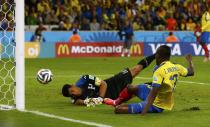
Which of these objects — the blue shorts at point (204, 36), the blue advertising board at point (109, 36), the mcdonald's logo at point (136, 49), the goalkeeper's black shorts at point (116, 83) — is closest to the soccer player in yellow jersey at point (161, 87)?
the goalkeeper's black shorts at point (116, 83)

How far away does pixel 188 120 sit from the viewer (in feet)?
36.2

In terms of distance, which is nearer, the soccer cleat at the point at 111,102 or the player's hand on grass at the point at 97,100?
the soccer cleat at the point at 111,102

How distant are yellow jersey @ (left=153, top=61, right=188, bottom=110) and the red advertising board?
2169 cm

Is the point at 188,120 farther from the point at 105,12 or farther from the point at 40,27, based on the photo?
the point at 105,12

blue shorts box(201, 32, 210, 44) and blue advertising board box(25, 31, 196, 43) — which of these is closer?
blue shorts box(201, 32, 210, 44)

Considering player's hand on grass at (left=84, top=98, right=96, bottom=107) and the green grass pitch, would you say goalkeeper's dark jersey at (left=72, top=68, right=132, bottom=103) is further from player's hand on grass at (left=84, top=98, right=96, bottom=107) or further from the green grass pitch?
the green grass pitch

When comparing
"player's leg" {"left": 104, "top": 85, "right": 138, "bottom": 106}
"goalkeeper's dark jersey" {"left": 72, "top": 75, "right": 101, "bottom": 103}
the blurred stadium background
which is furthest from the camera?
the blurred stadium background

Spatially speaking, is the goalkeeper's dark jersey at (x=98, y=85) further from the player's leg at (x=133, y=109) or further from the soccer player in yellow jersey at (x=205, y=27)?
the soccer player in yellow jersey at (x=205, y=27)

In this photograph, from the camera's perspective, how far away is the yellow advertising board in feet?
Answer: 107

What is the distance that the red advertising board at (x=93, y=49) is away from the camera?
1313 inches

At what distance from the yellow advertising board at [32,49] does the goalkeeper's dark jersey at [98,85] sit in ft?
60.8

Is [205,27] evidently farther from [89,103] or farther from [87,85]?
[89,103]

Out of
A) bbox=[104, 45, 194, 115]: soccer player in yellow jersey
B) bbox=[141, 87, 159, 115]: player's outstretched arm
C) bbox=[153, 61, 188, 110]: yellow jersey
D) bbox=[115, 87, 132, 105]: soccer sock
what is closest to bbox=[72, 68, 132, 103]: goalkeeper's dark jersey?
bbox=[115, 87, 132, 105]: soccer sock

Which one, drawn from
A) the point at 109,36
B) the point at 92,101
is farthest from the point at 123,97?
the point at 109,36
